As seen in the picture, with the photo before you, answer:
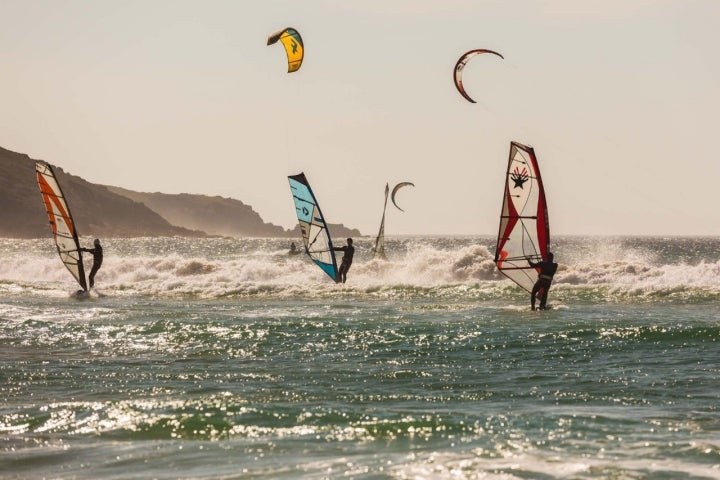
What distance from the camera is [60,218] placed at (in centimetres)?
2014

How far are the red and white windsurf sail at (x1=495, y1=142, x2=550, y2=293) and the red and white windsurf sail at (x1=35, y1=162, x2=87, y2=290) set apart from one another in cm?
849

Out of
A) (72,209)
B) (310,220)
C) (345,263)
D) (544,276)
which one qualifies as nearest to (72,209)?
(72,209)

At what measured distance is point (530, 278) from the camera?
54.9ft

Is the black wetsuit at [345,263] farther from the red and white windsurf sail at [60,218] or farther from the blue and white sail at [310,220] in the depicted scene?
the red and white windsurf sail at [60,218]

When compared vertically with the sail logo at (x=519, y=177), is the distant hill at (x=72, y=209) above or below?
above

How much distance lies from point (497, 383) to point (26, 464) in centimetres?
462

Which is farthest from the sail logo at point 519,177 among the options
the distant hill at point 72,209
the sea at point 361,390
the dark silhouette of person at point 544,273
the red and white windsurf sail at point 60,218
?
the distant hill at point 72,209

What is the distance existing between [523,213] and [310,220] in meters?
4.56

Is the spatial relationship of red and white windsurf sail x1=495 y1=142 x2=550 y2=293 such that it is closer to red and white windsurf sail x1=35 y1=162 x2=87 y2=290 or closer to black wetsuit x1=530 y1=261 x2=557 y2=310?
black wetsuit x1=530 y1=261 x2=557 y2=310

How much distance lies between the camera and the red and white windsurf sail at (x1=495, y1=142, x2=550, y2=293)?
15.3 metres

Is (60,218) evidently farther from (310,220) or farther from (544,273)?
(544,273)

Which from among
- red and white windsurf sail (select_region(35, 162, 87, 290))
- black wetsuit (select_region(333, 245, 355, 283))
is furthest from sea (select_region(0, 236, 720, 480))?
red and white windsurf sail (select_region(35, 162, 87, 290))

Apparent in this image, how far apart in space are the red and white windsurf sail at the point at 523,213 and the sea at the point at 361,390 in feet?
3.45

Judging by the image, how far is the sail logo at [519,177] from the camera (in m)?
15.4
